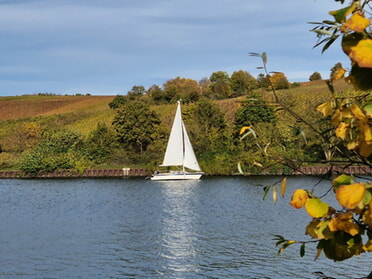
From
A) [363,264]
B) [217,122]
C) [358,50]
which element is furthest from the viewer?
[217,122]

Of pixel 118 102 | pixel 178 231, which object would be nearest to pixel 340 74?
pixel 178 231

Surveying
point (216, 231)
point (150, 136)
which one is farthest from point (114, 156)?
point (216, 231)

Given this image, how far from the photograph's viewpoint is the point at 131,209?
91.5 ft

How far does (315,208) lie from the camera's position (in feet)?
6.09

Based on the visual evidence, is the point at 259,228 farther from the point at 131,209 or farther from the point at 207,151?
the point at 207,151

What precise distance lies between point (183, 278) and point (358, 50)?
13.2 m

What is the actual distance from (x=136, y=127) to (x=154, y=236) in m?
36.8

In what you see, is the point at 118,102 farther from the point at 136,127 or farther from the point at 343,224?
the point at 343,224

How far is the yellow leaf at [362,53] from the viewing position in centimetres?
148

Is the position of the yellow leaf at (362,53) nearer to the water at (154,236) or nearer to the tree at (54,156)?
the water at (154,236)

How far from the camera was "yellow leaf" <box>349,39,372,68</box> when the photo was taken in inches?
58.4

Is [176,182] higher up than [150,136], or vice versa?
[150,136]

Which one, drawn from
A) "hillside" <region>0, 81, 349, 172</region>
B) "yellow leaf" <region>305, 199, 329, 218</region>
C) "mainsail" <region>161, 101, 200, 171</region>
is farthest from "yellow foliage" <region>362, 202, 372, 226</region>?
"mainsail" <region>161, 101, 200, 171</region>

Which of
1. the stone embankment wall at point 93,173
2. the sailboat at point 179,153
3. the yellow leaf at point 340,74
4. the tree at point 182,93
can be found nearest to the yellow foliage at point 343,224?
the yellow leaf at point 340,74
